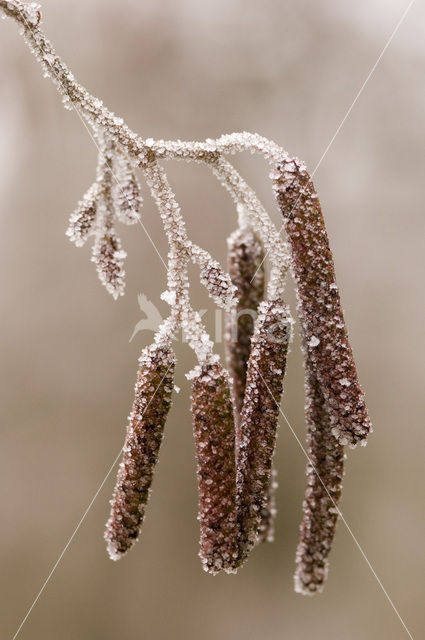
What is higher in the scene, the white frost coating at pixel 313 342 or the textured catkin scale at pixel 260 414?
the white frost coating at pixel 313 342

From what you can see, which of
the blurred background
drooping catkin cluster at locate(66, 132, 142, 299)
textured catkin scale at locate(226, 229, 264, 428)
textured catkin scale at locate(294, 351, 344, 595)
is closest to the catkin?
drooping catkin cluster at locate(66, 132, 142, 299)

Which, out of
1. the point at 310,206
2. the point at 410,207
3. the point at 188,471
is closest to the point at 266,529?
the point at 310,206

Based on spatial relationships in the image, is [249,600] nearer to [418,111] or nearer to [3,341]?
[3,341]

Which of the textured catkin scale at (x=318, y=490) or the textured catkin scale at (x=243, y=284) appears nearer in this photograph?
the textured catkin scale at (x=318, y=490)

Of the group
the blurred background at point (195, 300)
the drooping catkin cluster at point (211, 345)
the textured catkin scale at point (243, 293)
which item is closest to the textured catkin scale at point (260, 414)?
the drooping catkin cluster at point (211, 345)

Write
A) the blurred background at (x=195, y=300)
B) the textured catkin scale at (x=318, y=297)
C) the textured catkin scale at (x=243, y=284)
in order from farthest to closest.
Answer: the blurred background at (x=195, y=300)
the textured catkin scale at (x=243, y=284)
the textured catkin scale at (x=318, y=297)

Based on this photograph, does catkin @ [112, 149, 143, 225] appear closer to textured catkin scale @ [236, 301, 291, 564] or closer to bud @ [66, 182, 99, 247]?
bud @ [66, 182, 99, 247]

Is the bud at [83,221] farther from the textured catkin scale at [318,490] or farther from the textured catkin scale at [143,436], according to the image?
the textured catkin scale at [318,490]
